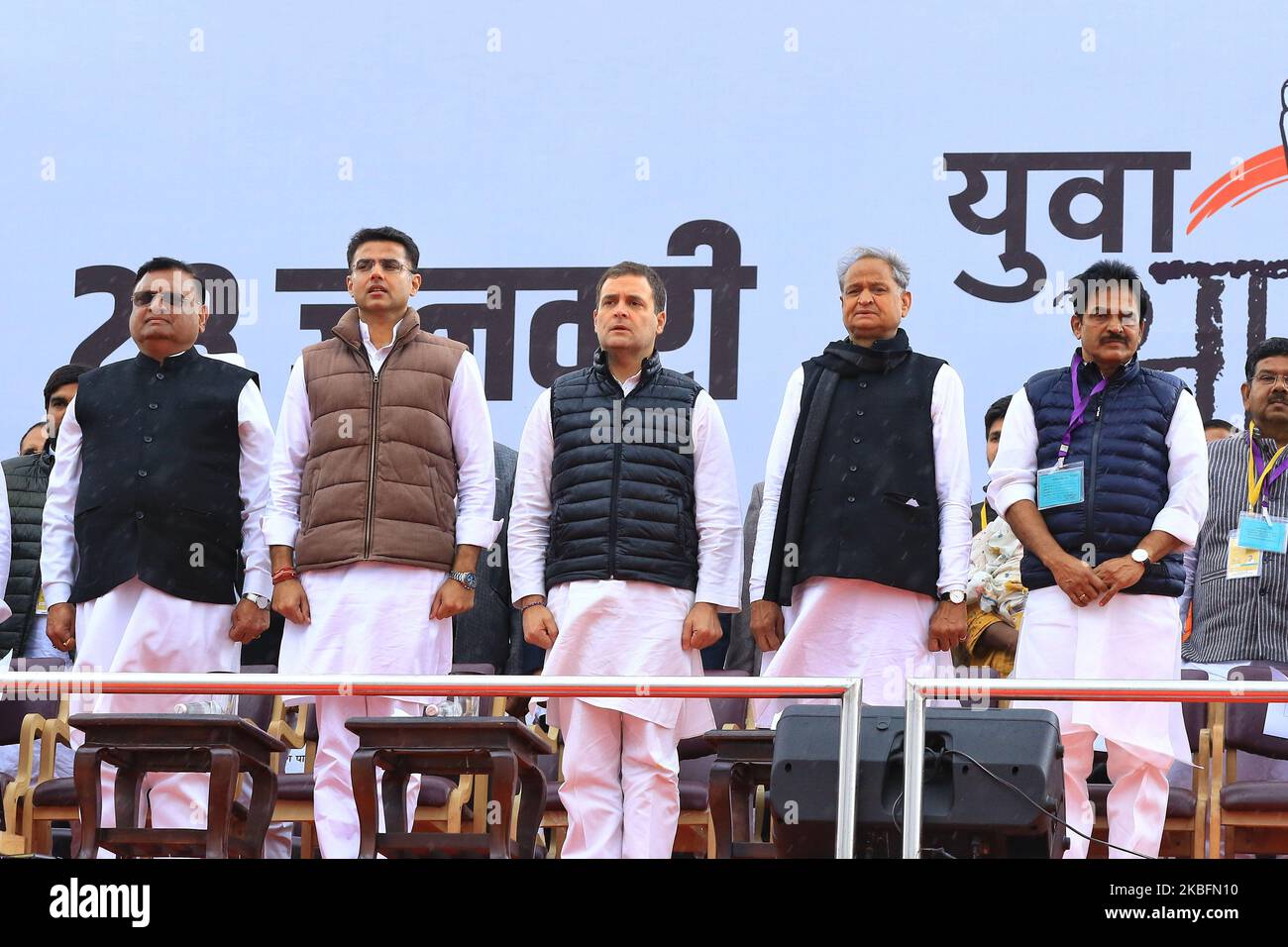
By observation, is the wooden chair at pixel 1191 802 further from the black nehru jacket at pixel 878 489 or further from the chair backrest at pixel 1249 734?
the black nehru jacket at pixel 878 489

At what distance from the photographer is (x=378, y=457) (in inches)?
181

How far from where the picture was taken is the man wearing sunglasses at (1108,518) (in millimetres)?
4270

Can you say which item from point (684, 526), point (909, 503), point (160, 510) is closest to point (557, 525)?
point (684, 526)

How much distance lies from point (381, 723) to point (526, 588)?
0.82 m

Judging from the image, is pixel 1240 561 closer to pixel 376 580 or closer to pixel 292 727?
pixel 376 580

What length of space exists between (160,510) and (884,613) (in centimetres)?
174

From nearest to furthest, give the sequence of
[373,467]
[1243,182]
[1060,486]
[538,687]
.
Result: [538,687] → [1060,486] → [373,467] → [1243,182]

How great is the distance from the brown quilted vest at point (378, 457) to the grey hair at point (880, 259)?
0.98 meters

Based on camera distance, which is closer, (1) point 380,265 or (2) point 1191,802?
(2) point 1191,802

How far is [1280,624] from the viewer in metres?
4.96

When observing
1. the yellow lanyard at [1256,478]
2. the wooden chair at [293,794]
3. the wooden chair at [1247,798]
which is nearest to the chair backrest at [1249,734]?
the wooden chair at [1247,798]

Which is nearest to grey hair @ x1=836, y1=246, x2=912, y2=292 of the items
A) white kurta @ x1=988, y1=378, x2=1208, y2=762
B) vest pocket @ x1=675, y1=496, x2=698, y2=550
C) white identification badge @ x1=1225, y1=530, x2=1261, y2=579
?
white kurta @ x1=988, y1=378, x2=1208, y2=762

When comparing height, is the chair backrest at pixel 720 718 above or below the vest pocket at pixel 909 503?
below
